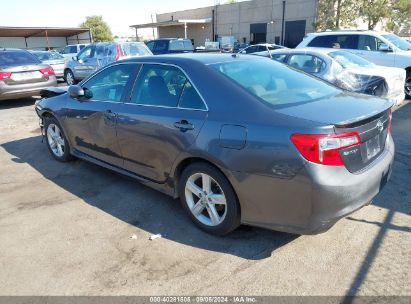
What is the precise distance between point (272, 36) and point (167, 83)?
3524 cm

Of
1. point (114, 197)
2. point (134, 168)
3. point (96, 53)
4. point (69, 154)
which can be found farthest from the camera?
point (96, 53)

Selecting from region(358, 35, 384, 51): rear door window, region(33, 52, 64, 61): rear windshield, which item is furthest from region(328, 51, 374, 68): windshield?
region(33, 52, 64, 61): rear windshield

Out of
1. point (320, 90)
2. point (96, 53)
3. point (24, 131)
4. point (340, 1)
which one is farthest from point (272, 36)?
point (320, 90)

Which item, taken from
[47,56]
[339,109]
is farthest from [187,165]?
[47,56]

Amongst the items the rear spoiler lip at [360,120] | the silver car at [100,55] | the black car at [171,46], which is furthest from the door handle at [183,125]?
the black car at [171,46]

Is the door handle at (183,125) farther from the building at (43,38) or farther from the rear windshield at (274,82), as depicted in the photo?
the building at (43,38)

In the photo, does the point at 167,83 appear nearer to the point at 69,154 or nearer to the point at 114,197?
the point at 114,197

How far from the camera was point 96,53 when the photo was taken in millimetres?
13188

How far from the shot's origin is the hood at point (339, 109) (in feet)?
8.70

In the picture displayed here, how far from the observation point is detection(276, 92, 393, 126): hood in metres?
2.65

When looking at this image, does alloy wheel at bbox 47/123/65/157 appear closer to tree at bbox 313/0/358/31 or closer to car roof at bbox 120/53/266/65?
car roof at bbox 120/53/266/65

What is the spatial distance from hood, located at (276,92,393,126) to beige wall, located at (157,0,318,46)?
31.4 metres

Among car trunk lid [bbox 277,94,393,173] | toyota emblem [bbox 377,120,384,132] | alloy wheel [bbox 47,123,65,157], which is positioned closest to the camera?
car trunk lid [bbox 277,94,393,173]

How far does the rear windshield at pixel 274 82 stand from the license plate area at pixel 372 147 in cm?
61
